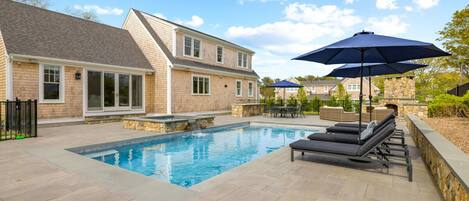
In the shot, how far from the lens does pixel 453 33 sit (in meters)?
19.6

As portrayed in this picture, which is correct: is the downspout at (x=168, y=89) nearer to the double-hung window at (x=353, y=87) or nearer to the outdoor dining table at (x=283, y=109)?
the outdoor dining table at (x=283, y=109)

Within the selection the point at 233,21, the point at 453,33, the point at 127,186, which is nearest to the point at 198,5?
the point at 233,21

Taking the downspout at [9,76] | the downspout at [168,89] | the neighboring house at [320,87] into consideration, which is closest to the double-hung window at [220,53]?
the downspout at [168,89]

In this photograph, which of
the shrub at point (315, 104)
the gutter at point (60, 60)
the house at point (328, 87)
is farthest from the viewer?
the house at point (328, 87)

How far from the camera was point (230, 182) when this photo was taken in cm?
405

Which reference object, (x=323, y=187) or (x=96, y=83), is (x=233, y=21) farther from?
(x=323, y=187)

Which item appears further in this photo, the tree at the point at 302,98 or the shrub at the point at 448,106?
the tree at the point at 302,98

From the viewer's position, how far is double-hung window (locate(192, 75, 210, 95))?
17094mm

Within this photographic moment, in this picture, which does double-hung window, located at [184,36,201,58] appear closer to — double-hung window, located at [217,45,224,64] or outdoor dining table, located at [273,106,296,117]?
double-hung window, located at [217,45,224,64]

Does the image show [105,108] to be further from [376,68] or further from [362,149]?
[376,68]

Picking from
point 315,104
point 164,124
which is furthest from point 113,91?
point 315,104

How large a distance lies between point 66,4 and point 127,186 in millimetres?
32139

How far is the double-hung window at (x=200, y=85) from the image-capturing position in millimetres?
17094

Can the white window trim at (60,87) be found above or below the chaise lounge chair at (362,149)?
above
